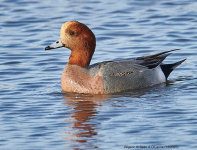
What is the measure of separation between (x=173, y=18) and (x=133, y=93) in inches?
236

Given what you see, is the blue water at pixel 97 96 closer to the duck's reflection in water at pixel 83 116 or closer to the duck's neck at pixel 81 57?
the duck's reflection in water at pixel 83 116

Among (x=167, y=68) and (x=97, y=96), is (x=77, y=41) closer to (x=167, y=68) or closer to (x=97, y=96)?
(x=97, y=96)

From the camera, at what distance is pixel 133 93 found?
366 inches

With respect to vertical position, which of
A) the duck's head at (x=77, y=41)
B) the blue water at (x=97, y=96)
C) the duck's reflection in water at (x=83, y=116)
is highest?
the duck's head at (x=77, y=41)

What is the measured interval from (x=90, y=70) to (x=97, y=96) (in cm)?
55

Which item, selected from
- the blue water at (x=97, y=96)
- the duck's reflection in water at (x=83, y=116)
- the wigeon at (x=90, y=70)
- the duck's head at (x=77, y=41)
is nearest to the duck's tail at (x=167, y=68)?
the blue water at (x=97, y=96)

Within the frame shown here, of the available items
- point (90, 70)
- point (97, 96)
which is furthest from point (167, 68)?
point (97, 96)

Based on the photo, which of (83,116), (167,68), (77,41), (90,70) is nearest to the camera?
(83,116)

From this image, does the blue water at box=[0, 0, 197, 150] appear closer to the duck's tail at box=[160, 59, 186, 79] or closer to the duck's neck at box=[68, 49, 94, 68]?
the duck's tail at box=[160, 59, 186, 79]

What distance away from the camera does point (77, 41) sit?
953 cm

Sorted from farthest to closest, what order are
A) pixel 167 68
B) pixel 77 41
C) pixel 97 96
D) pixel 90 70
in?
pixel 167 68
pixel 77 41
pixel 90 70
pixel 97 96

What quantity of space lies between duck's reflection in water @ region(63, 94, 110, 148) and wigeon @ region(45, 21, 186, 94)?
22 cm

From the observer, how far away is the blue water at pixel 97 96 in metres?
6.94

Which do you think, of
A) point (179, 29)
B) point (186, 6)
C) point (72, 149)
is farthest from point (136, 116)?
point (186, 6)
